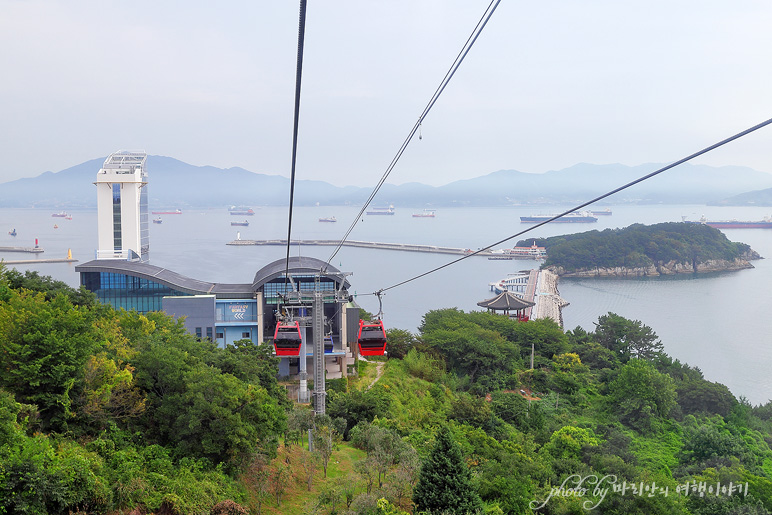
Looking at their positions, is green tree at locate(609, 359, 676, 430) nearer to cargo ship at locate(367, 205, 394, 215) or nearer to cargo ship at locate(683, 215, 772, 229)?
cargo ship at locate(683, 215, 772, 229)

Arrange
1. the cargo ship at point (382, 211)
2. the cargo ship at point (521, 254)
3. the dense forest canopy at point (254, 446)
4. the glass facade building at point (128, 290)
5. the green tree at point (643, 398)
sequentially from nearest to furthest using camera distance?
the dense forest canopy at point (254, 446) → the green tree at point (643, 398) → the glass facade building at point (128, 290) → the cargo ship at point (521, 254) → the cargo ship at point (382, 211)

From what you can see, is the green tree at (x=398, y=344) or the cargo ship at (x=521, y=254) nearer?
the green tree at (x=398, y=344)

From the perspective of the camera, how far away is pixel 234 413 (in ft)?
20.1

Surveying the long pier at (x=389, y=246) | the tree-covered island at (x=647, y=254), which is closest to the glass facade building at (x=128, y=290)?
the tree-covered island at (x=647, y=254)

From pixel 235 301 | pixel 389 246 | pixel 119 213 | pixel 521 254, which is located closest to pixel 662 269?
pixel 521 254

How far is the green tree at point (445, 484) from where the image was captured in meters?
5.05

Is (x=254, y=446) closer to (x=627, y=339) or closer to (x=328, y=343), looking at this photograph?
(x=328, y=343)

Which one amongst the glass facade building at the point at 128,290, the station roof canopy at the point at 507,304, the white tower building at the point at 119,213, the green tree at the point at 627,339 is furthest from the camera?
the white tower building at the point at 119,213

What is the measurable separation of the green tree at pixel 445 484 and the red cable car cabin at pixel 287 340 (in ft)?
11.0

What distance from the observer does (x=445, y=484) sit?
5.11 meters

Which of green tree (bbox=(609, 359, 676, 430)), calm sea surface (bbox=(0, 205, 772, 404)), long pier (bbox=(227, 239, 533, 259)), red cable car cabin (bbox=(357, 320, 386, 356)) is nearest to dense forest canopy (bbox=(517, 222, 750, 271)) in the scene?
calm sea surface (bbox=(0, 205, 772, 404))

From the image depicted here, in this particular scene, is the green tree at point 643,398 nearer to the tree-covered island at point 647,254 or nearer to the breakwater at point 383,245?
the tree-covered island at point 647,254

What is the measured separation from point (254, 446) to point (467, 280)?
118 ft

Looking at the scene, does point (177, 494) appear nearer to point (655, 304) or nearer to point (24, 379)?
point (24, 379)
